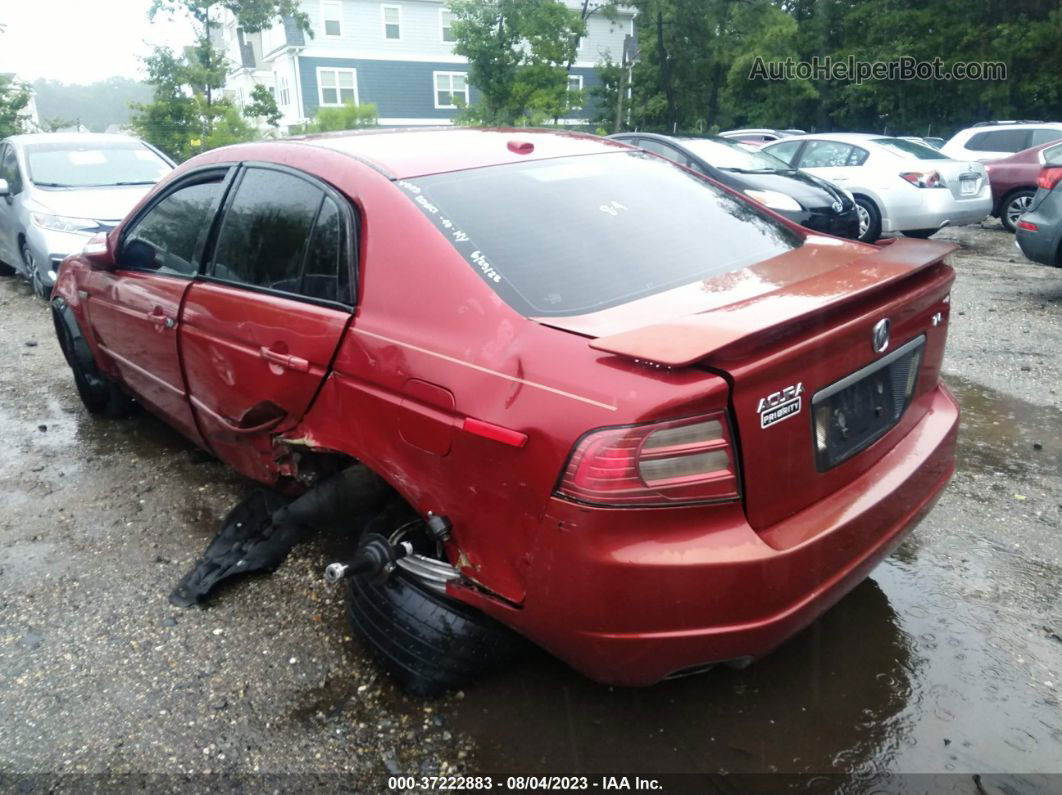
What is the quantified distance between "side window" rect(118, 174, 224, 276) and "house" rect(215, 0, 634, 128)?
29.1 m

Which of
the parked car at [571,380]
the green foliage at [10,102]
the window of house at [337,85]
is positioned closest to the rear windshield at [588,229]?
the parked car at [571,380]

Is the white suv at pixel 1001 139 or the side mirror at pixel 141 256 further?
the white suv at pixel 1001 139

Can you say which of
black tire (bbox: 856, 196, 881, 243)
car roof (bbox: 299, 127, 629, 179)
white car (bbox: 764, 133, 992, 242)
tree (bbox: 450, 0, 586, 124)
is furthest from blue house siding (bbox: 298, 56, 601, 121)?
car roof (bbox: 299, 127, 629, 179)

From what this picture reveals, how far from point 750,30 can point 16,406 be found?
24.9 m

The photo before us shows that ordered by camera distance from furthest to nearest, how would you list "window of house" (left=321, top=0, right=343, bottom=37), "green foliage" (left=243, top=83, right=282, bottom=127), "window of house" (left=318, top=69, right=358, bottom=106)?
"window of house" (left=318, top=69, right=358, bottom=106) < "window of house" (left=321, top=0, right=343, bottom=37) < "green foliage" (left=243, top=83, right=282, bottom=127)

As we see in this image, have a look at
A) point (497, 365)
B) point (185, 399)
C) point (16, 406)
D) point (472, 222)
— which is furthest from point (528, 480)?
point (16, 406)

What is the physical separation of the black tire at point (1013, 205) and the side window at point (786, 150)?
11.3 ft

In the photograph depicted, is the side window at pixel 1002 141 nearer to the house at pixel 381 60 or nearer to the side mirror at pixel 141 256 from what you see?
the side mirror at pixel 141 256

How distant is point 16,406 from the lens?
5.57 metres

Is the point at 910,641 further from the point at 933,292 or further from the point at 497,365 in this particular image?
the point at 497,365

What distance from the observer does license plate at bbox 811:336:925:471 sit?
2234 mm

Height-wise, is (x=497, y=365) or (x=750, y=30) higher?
(x=750, y=30)

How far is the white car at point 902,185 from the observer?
1041 centimetres

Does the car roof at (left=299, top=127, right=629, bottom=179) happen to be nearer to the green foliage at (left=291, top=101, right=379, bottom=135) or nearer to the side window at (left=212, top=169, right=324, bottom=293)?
the side window at (left=212, top=169, right=324, bottom=293)
